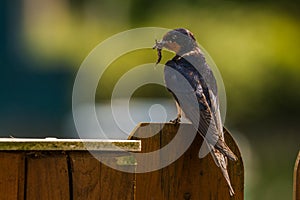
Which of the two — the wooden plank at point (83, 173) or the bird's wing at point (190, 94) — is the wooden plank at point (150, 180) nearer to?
the bird's wing at point (190, 94)

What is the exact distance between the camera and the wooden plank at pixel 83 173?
2346 millimetres

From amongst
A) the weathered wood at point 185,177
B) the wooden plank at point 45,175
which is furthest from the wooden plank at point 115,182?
the weathered wood at point 185,177

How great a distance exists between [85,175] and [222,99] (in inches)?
155

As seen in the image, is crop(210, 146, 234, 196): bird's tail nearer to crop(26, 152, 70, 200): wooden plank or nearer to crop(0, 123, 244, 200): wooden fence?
crop(0, 123, 244, 200): wooden fence

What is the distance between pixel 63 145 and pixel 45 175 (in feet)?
0.29

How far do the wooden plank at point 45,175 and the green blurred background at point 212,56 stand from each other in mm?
3892

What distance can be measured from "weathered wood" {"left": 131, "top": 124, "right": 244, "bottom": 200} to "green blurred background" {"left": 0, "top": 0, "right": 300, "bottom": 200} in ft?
10.7

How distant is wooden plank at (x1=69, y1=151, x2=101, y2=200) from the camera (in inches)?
92.4

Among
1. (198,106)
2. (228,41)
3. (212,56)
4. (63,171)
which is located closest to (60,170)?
(63,171)

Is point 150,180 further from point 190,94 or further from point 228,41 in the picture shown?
point 228,41

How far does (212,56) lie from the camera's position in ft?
22.0

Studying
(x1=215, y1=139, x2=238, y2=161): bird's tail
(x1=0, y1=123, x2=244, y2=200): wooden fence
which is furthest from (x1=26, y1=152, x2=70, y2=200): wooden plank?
(x1=215, y1=139, x2=238, y2=161): bird's tail

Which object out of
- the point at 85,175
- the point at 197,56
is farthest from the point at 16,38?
the point at 85,175

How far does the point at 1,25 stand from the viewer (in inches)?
309
